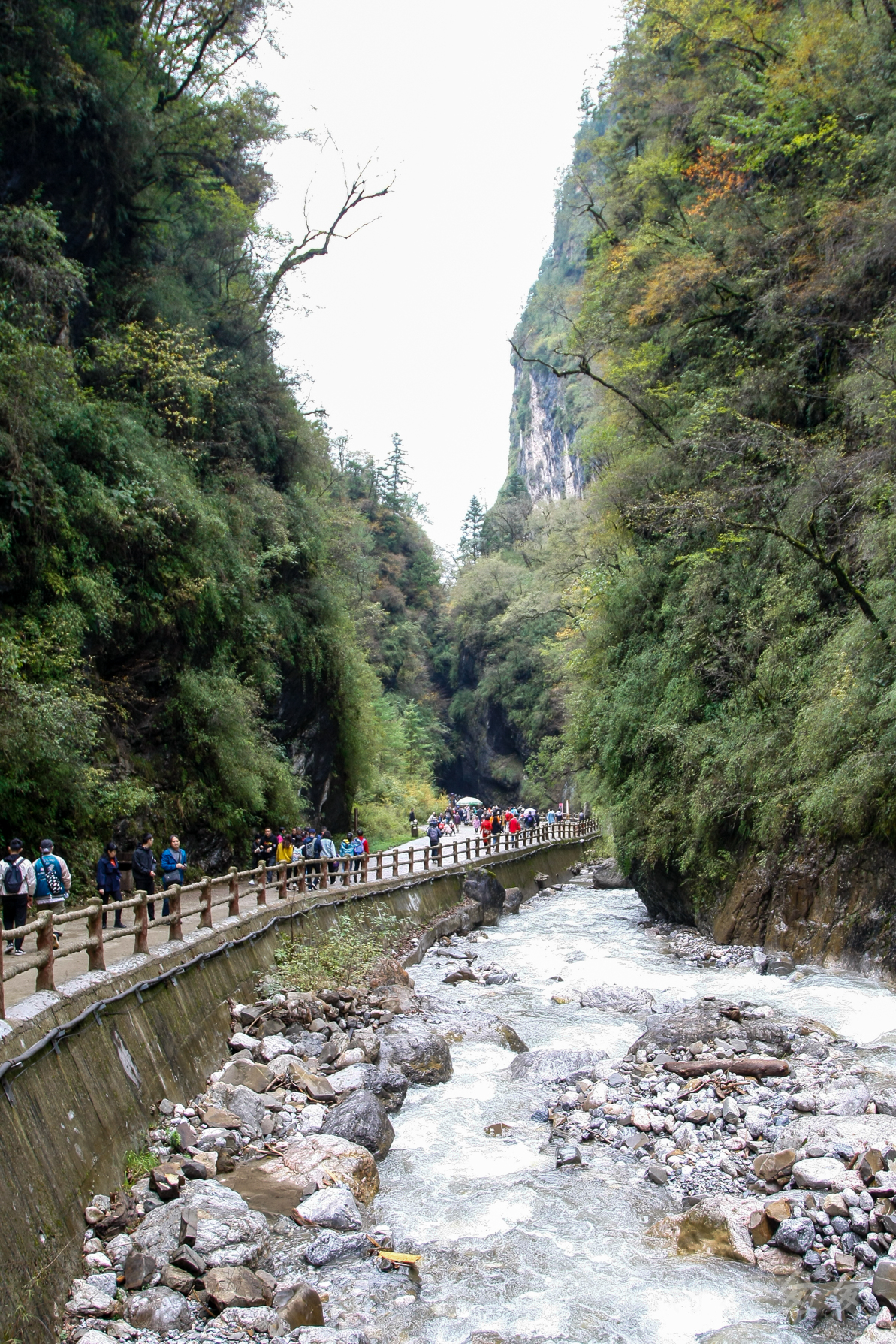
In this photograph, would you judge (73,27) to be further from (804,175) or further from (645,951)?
(645,951)

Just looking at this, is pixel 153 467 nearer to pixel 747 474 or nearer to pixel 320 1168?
pixel 747 474

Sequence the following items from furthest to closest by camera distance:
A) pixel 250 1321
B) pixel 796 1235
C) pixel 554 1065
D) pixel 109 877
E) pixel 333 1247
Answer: pixel 109 877, pixel 554 1065, pixel 333 1247, pixel 796 1235, pixel 250 1321

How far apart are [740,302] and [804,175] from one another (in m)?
2.67

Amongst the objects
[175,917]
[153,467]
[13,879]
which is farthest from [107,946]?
[153,467]

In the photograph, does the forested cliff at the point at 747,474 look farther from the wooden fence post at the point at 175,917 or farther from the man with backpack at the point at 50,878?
the man with backpack at the point at 50,878

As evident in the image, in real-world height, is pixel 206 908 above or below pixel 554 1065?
above

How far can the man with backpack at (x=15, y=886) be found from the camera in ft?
31.5

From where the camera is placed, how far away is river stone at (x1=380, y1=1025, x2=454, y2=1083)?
10648 millimetres

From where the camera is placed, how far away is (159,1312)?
541 cm

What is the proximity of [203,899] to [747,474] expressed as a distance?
42.5 ft

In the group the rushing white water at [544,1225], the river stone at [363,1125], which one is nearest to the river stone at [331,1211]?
the rushing white water at [544,1225]

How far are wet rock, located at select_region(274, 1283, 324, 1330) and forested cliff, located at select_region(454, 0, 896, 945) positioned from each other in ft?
32.4

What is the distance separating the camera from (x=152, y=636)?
61.7 ft

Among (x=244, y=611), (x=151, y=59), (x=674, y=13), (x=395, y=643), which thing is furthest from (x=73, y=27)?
(x=395, y=643)
